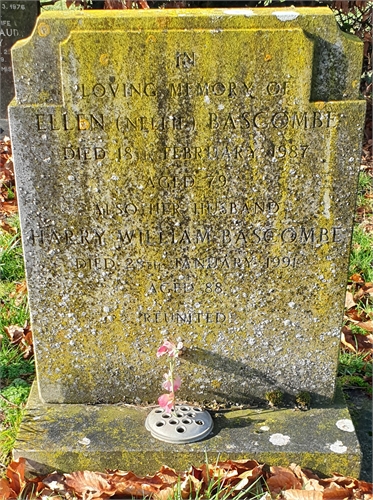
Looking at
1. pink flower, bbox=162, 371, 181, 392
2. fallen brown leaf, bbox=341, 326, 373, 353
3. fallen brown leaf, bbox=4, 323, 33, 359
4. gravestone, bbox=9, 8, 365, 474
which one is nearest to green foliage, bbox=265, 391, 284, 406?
gravestone, bbox=9, 8, 365, 474

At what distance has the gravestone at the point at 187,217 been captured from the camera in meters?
2.48

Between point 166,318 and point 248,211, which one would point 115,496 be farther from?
point 248,211

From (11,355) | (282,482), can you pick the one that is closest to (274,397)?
(282,482)

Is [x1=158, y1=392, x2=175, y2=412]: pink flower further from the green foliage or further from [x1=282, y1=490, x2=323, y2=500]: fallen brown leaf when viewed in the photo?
[x1=282, y1=490, x2=323, y2=500]: fallen brown leaf

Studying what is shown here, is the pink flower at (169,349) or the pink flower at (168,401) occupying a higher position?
the pink flower at (169,349)

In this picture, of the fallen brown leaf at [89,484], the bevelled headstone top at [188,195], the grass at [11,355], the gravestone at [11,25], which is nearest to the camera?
the bevelled headstone top at [188,195]

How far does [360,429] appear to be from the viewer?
314cm

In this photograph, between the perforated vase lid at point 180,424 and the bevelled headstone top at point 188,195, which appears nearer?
the bevelled headstone top at point 188,195

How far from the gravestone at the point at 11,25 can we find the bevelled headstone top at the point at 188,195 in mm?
4503

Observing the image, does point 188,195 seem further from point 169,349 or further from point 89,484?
point 89,484

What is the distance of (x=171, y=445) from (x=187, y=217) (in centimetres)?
106

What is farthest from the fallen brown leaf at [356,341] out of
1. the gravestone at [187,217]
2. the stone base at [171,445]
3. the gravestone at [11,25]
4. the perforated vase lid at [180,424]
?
the gravestone at [11,25]

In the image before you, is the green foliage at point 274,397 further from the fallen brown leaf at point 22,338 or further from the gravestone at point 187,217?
the fallen brown leaf at point 22,338

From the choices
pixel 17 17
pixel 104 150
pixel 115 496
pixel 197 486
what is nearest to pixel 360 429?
pixel 197 486
